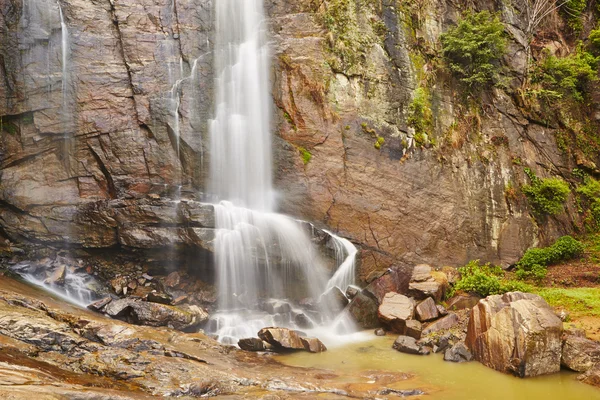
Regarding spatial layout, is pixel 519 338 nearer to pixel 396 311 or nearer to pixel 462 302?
pixel 396 311

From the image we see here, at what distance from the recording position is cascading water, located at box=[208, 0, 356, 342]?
46.4 ft

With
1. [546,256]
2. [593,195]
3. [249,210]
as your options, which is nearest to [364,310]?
[249,210]

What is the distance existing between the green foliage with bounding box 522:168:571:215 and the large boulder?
835cm

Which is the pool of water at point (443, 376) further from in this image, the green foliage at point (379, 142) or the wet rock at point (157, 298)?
the green foliage at point (379, 142)

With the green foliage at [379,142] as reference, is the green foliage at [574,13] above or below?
above

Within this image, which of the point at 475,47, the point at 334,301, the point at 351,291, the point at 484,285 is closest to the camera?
the point at 334,301

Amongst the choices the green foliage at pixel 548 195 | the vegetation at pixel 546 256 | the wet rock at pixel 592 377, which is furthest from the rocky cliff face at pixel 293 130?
the wet rock at pixel 592 377

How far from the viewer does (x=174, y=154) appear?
15.8 meters

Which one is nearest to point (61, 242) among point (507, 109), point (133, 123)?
point (133, 123)

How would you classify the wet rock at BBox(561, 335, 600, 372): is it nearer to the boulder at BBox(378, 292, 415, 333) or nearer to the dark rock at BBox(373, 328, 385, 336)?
the boulder at BBox(378, 292, 415, 333)

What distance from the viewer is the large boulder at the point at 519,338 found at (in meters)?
9.94

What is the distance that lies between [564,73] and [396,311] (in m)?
14.6

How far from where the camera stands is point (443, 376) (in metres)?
9.83

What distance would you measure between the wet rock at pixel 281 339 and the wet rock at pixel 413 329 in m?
3.05
